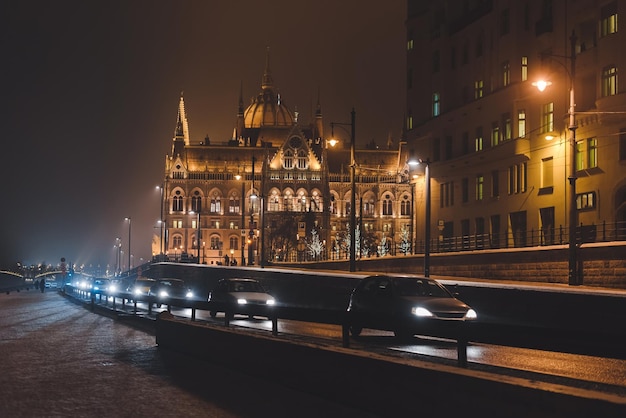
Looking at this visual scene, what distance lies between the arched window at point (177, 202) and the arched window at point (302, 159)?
25801 millimetres

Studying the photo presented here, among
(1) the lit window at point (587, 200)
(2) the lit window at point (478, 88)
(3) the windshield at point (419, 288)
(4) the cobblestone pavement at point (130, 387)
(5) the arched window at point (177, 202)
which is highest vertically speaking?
(5) the arched window at point (177, 202)

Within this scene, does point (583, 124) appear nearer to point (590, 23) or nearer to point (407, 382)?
point (590, 23)

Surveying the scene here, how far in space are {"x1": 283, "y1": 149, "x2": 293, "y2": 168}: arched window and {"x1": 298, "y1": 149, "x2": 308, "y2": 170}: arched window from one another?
5.94 feet

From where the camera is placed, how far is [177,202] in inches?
7771

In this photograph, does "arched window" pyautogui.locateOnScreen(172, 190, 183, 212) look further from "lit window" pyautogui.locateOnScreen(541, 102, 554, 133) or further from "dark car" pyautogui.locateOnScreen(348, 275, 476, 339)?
"dark car" pyautogui.locateOnScreen(348, 275, 476, 339)

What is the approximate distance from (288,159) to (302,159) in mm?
3066

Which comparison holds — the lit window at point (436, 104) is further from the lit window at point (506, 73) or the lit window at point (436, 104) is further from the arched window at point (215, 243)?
the arched window at point (215, 243)

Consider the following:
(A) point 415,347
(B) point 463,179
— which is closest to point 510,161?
(B) point 463,179

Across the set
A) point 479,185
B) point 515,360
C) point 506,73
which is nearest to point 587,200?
point 506,73

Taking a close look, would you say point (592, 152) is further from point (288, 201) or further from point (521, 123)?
point (288, 201)

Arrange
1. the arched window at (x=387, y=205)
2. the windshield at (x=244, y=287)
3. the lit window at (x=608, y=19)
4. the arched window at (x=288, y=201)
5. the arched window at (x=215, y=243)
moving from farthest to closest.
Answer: the arched window at (x=387, y=205), the arched window at (x=215, y=243), the arched window at (x=288, y=201), the lit window at (x=608, y=19), the windshield at (x=244, y=287)

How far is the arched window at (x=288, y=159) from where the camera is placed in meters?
196

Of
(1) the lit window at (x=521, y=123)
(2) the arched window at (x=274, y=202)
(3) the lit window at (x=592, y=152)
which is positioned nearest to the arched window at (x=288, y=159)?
(2) the arched window at (x=274, y=202)

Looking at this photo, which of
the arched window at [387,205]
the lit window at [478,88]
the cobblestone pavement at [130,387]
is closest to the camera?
the cobblestone pavement at [130,387]
